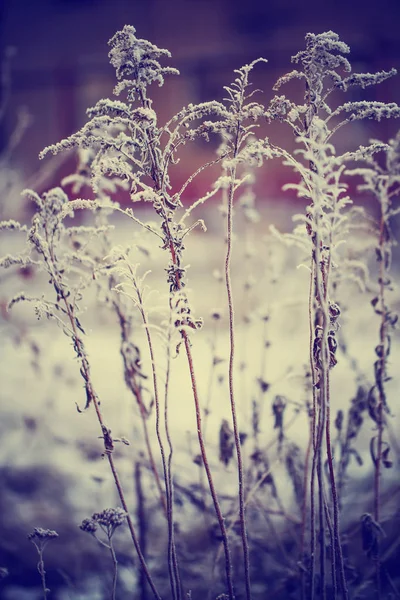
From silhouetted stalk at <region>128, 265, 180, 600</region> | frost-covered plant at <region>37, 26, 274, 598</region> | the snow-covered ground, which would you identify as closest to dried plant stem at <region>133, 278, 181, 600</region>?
silhouetted stalk at <region>128, 265, 180, 600</region>

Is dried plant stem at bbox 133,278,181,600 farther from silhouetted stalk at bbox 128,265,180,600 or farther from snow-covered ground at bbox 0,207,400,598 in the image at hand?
snow-covered ground at bbox 0,207,400,598

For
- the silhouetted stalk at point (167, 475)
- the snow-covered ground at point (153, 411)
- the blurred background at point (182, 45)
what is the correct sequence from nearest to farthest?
the silhouetted stalk at point (167, 475) → the snow-covered ground at point (153, 411) → the blurred background at point (182, 45)

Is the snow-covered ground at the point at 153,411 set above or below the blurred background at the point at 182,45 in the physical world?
below

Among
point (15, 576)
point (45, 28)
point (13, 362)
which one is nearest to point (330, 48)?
point (15, 576)

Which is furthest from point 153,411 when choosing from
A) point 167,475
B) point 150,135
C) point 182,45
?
point 182,45

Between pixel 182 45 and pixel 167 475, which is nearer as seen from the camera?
pixel 167 475

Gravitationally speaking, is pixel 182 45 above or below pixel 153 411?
above

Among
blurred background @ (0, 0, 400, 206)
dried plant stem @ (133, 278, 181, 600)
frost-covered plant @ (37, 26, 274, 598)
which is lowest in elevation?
dried plant stem @ (133, 278, 181, 600)

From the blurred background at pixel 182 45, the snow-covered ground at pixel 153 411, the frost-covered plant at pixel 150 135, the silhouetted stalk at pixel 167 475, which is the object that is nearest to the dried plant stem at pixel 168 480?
the silhouetted stalk at pixel 167 475

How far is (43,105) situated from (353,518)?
41.1 ft

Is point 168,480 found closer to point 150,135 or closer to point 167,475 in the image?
point 167,475

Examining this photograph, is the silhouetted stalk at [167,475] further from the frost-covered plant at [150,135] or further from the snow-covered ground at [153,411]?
the snow-covered ground at [153,411]

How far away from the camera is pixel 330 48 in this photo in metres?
1.52

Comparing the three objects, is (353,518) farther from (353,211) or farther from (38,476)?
(38,476)
